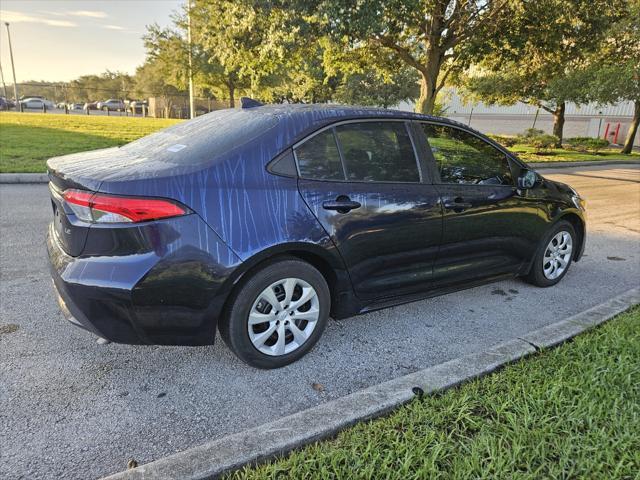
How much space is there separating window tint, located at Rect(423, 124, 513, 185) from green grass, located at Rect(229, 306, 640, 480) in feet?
4.90

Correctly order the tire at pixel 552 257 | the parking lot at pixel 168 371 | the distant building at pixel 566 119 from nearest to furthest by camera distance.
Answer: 1. the parking lot at pixel 168 371
2. the tire at pixel 552 257
3. the distant building at pixel 566 119

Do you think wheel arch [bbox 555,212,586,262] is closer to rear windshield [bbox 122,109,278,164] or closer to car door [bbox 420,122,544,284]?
car door [bbox 420,122,544,284]

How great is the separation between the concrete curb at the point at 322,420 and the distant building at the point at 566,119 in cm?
3130

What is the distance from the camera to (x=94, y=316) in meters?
2.39

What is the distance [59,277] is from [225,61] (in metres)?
13.7

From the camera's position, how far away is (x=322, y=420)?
2.21 metres

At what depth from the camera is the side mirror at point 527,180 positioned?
389cm

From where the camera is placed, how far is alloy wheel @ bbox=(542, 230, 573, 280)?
436 cm

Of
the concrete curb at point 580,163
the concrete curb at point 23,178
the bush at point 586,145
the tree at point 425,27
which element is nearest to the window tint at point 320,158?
the concrete curb at point 23,178

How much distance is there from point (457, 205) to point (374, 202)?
81 centimetres

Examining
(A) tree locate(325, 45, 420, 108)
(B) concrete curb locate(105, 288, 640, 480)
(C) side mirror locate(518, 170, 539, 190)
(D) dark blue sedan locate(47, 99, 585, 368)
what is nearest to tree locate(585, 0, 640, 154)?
(A) tree locate(325, 45, 420, 108)

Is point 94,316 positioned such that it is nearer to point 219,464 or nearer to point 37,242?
point 219,464

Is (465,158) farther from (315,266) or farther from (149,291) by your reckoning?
(149,291)

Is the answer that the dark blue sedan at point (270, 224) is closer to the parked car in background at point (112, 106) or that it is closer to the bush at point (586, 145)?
the bush at point (586, 145)
